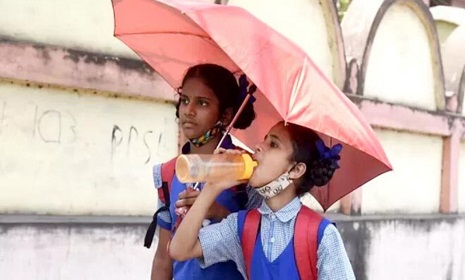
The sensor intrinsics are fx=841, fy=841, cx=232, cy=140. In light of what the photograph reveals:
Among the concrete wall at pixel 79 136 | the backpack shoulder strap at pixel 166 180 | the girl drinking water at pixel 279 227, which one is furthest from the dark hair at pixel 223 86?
the concrete wall at pixel 79 136

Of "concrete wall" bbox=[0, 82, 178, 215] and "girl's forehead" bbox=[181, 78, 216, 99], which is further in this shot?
"concrete wall" bbox=[0, 82, 178, 215]

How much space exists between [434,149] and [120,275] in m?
3.96

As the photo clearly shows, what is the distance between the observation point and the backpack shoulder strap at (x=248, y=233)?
243 cm

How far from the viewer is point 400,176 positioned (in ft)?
23.9

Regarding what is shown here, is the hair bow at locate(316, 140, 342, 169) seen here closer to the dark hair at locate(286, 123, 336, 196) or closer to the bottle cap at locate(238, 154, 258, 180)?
the dark hair at locate(286, 123, 336, 196)

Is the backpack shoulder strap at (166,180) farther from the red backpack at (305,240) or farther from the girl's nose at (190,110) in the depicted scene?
the red backpack at (305,240)

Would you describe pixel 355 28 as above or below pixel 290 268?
above

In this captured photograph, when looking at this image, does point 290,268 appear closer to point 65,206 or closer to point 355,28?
point 65,206

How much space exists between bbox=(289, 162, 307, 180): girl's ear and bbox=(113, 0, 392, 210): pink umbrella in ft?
0.37

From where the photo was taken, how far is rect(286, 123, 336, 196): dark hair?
241 cm

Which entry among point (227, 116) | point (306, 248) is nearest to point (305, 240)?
point (306, 248)

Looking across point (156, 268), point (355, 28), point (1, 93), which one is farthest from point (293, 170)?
point (355, 28)

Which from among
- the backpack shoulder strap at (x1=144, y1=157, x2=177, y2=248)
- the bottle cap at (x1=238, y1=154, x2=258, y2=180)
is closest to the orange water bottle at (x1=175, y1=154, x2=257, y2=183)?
the bottle cap at (x1=238, y1=154, x2=258, y2=180)

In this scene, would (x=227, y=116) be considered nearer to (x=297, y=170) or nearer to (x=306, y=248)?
(x=297, y=170)
